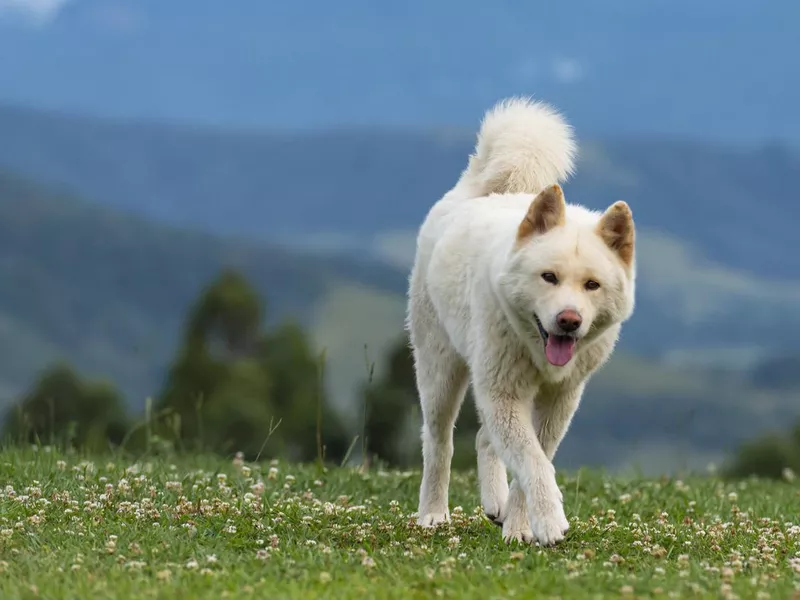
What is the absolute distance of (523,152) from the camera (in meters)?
8.73

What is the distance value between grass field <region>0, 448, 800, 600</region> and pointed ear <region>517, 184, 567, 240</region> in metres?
1.76

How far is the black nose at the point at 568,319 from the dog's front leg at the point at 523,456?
73 centimetres

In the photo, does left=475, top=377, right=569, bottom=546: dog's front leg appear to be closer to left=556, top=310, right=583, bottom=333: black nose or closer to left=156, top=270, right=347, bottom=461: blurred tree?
left=556, top=310, right=583, bottom=333: black nose

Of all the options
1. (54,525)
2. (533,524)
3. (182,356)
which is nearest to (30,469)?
(54,525)

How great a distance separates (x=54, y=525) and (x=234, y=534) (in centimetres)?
109

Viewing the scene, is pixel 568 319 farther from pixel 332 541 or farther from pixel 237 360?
pixel 237 360

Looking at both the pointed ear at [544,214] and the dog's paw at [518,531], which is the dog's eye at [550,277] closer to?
the pointed ear at [544,214]

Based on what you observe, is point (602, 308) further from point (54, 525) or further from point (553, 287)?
point (54, 525)

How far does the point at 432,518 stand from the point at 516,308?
2.04 meters

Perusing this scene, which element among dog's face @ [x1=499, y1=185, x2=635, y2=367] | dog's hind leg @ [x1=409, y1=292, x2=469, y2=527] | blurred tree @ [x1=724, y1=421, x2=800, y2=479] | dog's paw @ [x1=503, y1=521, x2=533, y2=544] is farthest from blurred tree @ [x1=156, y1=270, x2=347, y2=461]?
dog's face @ [x1=499, y1=185, x2=635, y2=367]

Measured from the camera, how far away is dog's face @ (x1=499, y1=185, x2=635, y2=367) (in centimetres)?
705

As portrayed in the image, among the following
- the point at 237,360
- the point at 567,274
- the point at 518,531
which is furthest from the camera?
the point at 237,360

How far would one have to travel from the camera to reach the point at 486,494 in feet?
27.3

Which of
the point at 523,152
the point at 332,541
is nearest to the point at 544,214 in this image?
the point at 523,152
